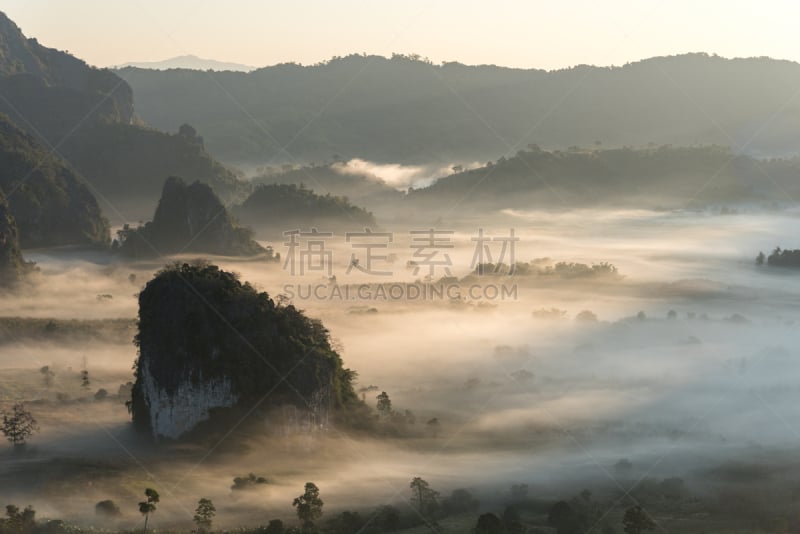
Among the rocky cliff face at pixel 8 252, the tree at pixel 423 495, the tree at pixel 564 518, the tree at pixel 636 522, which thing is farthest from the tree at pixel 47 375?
the tree at pixel 636 522

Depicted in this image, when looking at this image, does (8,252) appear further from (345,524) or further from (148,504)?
(345,524)

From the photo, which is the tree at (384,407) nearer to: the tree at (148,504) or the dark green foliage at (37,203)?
the tree at (148,504)

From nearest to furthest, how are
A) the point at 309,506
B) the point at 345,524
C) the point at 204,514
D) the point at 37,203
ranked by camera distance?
the point at 204,514 → the point at 309,506 → the point at 345,524 → the point at 37,203

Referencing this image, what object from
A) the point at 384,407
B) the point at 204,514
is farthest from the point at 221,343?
the point at 204,514

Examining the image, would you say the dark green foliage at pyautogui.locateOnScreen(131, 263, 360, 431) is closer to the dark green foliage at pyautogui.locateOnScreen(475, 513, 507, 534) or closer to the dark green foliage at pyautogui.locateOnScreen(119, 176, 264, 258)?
the dark green foliage at pyautogui.locateOnScreen(475, 513, 507, 534)

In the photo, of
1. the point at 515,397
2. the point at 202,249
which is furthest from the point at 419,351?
the point at 202,249
